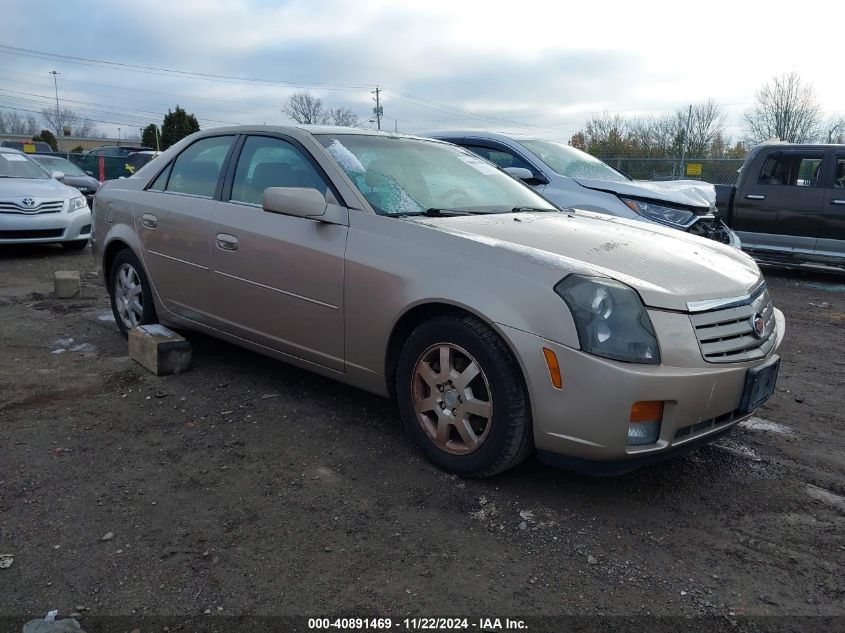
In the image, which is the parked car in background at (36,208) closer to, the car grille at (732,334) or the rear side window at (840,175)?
the car grille at (732,334)

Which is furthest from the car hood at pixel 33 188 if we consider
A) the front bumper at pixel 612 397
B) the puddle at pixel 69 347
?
the front bumper at pixel 612 397

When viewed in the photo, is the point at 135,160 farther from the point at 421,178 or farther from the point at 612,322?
the point at 612,322

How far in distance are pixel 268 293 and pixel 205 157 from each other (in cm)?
132

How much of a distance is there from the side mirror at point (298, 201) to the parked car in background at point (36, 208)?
24.5 ft

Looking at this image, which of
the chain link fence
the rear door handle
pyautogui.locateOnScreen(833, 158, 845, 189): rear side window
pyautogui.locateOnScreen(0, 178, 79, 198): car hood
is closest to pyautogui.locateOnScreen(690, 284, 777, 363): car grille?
the rear door handle

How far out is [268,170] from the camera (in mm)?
4160

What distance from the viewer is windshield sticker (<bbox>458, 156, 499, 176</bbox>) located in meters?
4.45

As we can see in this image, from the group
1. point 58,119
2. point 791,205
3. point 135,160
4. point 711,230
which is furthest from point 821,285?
point 58,119

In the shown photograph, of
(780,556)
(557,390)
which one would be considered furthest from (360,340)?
(780,556)

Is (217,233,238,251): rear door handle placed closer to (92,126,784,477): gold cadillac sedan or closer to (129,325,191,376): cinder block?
(92,126,784,477): gold cadillac sedan

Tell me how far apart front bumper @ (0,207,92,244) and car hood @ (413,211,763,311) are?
26.0 ft

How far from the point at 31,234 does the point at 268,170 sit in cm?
703

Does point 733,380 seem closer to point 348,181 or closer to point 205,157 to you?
point 348,181

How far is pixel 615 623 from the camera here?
227 cm
